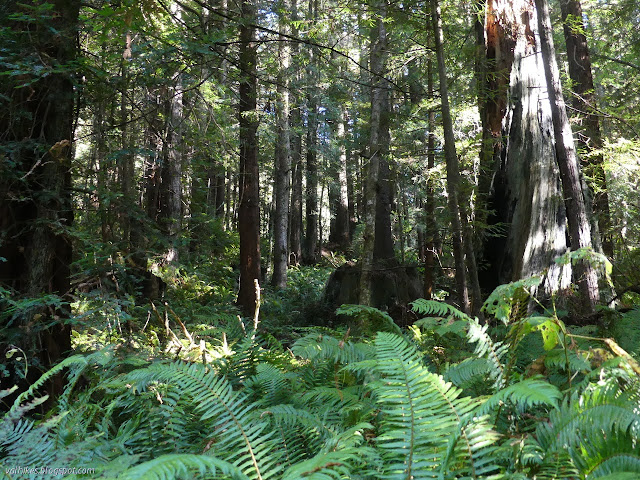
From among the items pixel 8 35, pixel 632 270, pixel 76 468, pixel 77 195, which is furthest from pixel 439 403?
pixel 632 270

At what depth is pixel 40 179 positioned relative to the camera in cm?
389

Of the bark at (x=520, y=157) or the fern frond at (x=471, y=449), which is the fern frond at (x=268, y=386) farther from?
the bark at (x=520, y=157)

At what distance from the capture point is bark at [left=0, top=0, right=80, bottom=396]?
12.0 ft

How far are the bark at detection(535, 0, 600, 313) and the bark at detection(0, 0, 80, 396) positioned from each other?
5987 millimetres

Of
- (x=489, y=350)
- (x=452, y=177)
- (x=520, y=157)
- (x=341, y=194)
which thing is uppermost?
(x=341, y=194)

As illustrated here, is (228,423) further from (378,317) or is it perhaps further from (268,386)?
(378,317)

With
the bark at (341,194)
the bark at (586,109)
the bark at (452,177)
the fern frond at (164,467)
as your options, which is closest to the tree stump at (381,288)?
the bark at (452,177)

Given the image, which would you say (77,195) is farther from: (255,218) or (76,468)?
(255,218)

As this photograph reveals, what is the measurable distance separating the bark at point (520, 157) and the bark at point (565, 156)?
10.9 inches

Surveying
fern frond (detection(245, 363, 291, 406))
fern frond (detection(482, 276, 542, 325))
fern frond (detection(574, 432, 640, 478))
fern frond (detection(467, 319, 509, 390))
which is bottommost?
fern frond (detection(245, 363, 291, 406))

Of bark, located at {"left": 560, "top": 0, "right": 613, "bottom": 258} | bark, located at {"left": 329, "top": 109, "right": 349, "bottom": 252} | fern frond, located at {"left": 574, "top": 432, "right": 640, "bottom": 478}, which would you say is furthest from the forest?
bark, located at {"left": 329, "top": 109, "right": 349, "bottom": 252}

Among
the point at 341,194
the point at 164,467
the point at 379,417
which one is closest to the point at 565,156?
the point at 379,417

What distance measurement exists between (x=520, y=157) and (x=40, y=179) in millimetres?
6412

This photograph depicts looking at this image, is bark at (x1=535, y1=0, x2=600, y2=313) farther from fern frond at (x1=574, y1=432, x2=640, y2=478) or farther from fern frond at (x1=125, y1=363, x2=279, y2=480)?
fern frond at (x1=125, y1=363, x2=279, y2=480)
